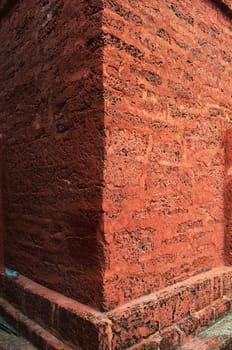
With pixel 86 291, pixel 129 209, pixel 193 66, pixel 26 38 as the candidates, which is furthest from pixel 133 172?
pixel 26 38

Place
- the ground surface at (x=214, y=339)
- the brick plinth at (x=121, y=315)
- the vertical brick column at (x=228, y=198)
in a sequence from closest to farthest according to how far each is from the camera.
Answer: the brick plinth at (x=121, y=315) → the ground surface at (x=214, y=339) → the vertical brick column at (x=228, y=198)

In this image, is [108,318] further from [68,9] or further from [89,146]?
[68,9]

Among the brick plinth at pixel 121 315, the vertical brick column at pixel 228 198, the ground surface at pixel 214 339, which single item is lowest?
the ground surface at pixel 214 339

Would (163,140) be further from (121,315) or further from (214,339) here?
(214,339)

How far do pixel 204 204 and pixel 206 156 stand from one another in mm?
420

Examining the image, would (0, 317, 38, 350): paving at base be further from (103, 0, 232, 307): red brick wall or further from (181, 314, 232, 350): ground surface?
(181, 314, 232, 350): ground surface

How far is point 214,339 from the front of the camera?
226cm

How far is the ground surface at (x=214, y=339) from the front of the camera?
2180mm

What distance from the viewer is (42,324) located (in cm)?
227

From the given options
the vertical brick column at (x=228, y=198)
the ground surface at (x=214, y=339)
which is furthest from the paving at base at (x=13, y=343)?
the vertical brick column at (x=228, y=198)

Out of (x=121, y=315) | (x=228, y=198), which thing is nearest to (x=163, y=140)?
(x=228, y=198)

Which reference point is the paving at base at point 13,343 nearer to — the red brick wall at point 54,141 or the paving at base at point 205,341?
the paving at base at point 205,341

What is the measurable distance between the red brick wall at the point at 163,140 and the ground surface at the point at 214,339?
44 centimetres

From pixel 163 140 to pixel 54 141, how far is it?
813 mm
